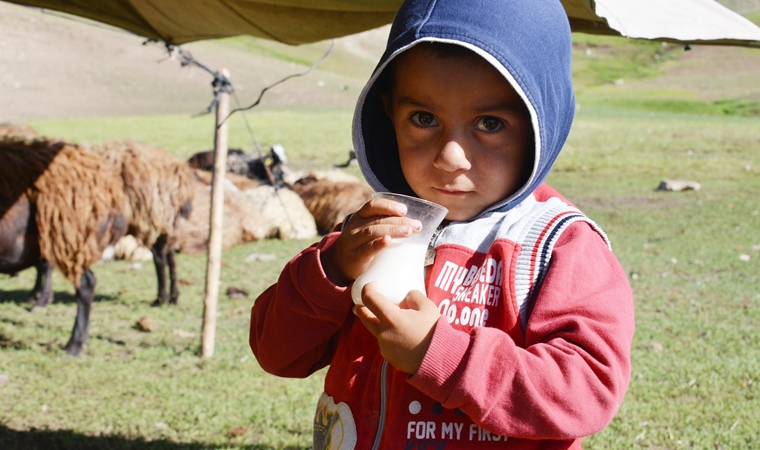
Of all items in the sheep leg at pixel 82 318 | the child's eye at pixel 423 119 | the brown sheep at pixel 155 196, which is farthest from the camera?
the brown sheep at pixel 155 196

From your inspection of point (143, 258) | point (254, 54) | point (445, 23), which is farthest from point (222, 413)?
point (254, 54)

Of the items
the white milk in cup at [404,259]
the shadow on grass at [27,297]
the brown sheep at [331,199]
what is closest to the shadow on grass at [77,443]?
the white milk in cup at [404,259]

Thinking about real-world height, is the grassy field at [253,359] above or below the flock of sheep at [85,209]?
below

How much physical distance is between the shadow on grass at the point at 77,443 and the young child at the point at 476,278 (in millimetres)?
2643

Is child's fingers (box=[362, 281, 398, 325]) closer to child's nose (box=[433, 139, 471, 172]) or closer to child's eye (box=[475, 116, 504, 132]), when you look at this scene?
child's nose (box=[433, 139, 471, 172])

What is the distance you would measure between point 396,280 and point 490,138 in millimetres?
376

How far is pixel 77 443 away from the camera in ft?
13.6

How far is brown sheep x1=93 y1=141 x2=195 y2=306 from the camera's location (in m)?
6.54

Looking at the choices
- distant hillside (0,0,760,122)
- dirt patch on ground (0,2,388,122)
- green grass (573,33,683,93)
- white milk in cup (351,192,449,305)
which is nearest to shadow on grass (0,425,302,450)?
white milk in cup (351,192,449,305)

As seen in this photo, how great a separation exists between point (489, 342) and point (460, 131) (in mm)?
457

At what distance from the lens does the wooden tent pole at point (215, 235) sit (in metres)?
5.36

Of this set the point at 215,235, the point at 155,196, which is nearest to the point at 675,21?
the point at 215,235

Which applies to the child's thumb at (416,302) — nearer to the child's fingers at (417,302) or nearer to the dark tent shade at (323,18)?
the child's fingers at (417,302)

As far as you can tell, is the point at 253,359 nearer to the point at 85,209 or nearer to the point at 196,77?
the point at 85,209
